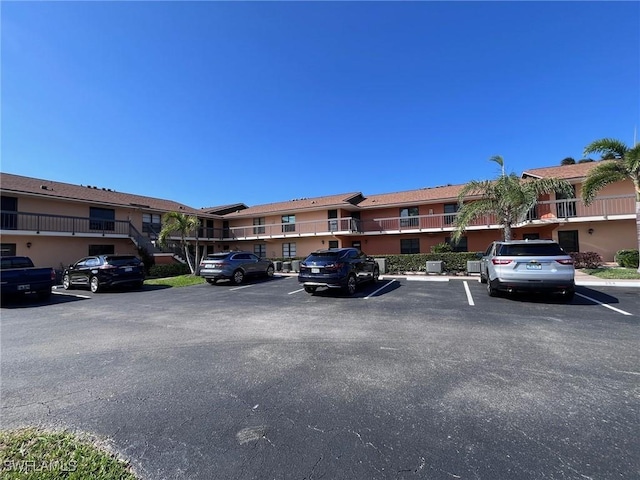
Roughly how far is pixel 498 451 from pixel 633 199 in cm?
2256

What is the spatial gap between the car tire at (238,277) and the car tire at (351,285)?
6.93 m

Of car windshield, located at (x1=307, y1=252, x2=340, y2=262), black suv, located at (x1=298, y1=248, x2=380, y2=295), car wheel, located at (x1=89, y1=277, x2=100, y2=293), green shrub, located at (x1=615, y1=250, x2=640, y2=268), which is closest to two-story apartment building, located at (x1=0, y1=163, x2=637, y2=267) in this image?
green shrub, located at (x1=615, y1=250, x2=640, y2=268)

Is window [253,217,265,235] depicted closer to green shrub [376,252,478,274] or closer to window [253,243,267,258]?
window [253,243,267,258]

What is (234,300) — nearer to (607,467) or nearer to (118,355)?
(118,355)

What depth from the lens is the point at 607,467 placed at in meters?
2.26

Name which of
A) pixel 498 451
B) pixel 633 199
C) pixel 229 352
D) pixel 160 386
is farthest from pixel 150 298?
pixel 633 199

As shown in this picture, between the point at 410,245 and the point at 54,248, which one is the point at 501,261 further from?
the point at 54,248

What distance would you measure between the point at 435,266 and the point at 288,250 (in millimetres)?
14677

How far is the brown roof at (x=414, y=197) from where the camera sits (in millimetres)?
23578

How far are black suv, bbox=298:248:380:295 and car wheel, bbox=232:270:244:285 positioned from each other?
522 cm

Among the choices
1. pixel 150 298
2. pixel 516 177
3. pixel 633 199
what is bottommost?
pixel 150 298

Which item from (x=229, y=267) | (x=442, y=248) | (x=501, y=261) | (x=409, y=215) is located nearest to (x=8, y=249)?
(x=229, y=267)

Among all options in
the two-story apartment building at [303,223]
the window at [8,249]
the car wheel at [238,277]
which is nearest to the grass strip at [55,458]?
the car wheel at [238,277]

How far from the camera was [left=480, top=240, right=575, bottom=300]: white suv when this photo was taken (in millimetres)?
8227
